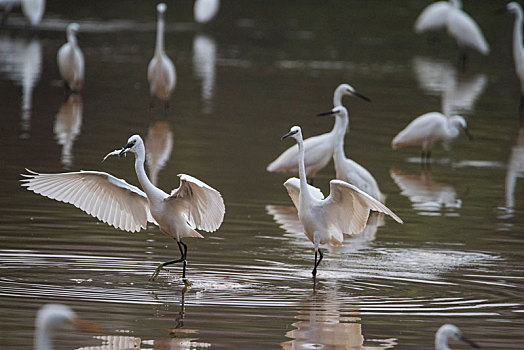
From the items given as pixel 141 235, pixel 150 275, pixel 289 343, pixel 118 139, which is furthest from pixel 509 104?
pixel 289 343

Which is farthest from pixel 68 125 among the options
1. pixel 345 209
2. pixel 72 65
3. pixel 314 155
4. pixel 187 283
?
pixel 187 283

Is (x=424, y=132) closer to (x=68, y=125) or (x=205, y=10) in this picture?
(x=68, y=125)

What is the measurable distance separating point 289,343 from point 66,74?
43.6ft

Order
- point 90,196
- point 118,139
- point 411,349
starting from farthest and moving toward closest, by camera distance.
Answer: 1. point 118,139
2. point 90,196
3. point 411,349

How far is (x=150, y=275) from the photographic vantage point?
839cm

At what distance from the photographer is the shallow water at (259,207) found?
720 centimetres

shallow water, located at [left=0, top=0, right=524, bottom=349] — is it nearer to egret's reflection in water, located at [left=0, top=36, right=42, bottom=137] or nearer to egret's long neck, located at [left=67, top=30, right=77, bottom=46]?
egret's reflection in water, located at [left=0, top=36, right=42, bottom=137]

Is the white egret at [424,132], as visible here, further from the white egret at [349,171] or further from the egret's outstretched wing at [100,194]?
the egret's outstretched wing at [100,194]

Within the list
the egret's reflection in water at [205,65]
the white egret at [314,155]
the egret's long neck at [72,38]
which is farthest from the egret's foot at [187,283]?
the egret's long neck at [72,38]

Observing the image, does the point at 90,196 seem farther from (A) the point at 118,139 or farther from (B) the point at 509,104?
(B) the point at 509,104

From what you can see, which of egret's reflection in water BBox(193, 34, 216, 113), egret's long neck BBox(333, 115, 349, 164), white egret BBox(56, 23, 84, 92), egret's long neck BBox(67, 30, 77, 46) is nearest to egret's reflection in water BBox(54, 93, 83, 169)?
white egret BBox(56, 23, 84, 92)

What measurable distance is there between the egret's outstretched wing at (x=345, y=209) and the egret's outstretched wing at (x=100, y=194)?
148 centimetres

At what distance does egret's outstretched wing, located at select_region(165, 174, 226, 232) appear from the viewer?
7998mm

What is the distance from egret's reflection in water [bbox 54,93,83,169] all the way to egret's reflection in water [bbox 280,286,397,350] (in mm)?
5818
